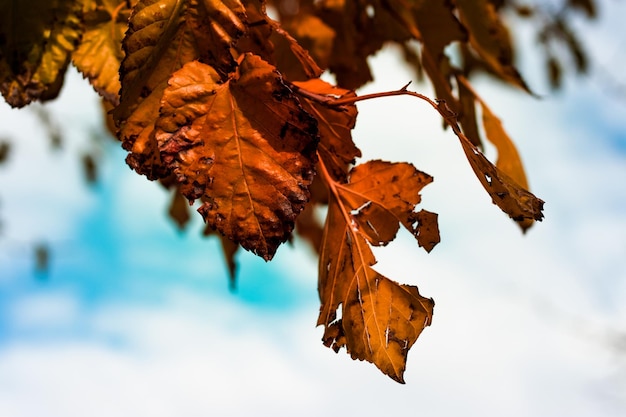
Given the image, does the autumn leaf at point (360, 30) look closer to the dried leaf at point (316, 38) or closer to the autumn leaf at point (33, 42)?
the dried leaf at point (316, 38)

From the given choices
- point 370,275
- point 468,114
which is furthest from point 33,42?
point 468,114

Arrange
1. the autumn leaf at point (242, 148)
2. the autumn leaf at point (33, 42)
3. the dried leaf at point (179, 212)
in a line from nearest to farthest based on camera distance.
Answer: the autumn leaf at point (242, 148) → the autumn leaf at point (33, 42) → the dried leaf at point (179, 212)

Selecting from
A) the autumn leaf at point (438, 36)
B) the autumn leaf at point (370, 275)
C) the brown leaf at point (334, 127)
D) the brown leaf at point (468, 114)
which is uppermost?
the autumn leaf at point (438, 36)

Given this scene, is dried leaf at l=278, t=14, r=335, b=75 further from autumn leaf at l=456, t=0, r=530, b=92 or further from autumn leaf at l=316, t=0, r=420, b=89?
autumn leaf at l=456, t=0, r=530, b=92

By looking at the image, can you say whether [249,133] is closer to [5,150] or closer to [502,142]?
[502,142]

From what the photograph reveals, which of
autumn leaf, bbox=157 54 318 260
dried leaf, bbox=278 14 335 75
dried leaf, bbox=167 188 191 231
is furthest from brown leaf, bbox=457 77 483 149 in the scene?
dried leaf, bbox=167 188 191 231

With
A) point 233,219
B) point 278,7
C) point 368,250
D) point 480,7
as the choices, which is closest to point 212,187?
point 233,219

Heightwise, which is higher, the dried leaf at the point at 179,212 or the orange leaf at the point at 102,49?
the orange leaf at the point at 102,49

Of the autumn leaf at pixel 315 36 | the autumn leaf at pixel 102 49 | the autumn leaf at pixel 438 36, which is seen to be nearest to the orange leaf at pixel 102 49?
the autumn leaf at pixel 102 49
